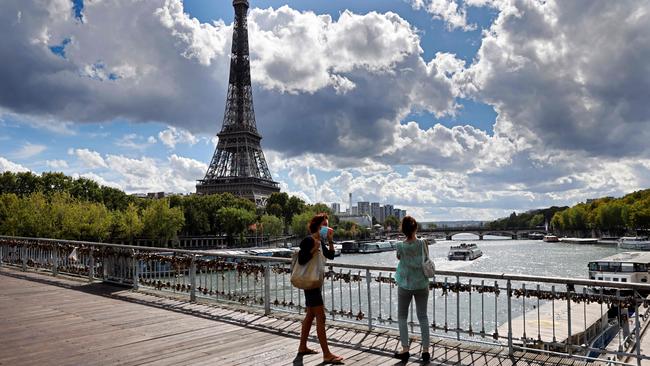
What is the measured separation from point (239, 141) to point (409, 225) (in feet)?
388

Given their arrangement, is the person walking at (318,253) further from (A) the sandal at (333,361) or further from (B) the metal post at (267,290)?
(B) the metal post at (267,290)

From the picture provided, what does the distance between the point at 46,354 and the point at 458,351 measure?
6.28 meters

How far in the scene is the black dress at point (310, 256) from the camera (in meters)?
7.27

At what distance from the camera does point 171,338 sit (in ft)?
28.8

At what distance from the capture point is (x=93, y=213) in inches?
2211

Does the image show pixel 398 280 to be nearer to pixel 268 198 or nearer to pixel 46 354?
pixel 46 354

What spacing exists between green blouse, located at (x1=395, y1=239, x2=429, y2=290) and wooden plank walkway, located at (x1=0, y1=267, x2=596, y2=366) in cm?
115

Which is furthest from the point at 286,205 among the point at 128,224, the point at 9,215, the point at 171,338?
the point at 171,338

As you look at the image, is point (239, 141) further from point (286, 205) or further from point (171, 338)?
point (171, 338)

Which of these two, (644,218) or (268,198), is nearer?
(644,218)

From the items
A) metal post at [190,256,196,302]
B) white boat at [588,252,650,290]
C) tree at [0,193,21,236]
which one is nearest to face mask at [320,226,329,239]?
metal post at [190,256,196,302]

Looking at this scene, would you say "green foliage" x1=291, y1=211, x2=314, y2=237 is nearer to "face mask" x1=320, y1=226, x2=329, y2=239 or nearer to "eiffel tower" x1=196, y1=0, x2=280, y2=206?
"eiffel tower" x1=196, y1=0, x2=280, y2=206

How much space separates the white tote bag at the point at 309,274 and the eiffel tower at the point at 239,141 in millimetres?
113293

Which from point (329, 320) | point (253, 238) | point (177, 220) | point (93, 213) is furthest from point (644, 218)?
point (329, 320)
